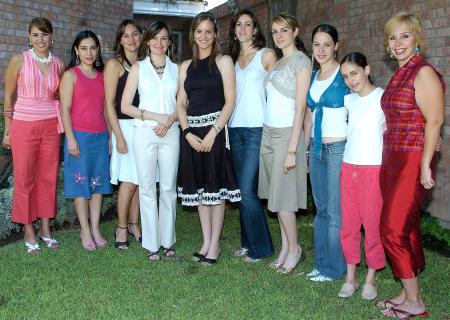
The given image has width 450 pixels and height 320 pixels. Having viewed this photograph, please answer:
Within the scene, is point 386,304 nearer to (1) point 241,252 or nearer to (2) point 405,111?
(2) point 405,111

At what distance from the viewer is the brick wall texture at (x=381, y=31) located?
5.66 m

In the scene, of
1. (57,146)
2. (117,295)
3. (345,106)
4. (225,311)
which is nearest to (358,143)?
(345,106)

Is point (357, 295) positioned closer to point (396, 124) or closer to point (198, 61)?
point (396, 124)

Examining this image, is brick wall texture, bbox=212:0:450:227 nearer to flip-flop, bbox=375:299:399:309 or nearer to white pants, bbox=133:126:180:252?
flip-flop, bbox=375:299:399:309

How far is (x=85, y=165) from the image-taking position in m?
5.32

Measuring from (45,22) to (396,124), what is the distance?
128 inches

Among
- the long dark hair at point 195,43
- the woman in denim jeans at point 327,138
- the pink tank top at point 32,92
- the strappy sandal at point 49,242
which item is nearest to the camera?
the woman in denim jeans at point 327,138

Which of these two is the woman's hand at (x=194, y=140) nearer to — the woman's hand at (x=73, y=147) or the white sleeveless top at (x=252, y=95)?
the white sleeveless top at (x=252, y=95)

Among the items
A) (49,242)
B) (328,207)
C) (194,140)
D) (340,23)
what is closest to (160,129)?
(194,140)

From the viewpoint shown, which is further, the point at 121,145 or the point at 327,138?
the point at 121,145

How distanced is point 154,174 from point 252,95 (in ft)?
3.75

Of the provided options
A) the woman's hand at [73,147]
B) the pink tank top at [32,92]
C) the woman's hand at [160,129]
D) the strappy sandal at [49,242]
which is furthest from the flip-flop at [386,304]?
the pink tank top at [32,92]

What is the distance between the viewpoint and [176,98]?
16.4 feet

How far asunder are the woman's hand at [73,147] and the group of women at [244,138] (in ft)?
0.08
